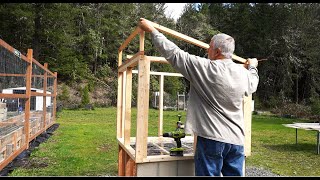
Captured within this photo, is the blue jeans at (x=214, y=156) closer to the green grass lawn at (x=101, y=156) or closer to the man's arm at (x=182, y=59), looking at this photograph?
the man's arm at (x=182, y=59)

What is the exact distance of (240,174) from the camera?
2582 mm

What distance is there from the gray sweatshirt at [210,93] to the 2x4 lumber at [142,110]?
0.82 meters

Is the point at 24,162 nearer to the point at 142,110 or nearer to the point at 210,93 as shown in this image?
the point at 142,110

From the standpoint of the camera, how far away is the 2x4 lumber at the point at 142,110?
329cm

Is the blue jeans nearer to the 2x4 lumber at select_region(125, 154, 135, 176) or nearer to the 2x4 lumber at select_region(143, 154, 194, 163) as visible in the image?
the 2x4 lumber at select_region(143, 154, 194, 163)

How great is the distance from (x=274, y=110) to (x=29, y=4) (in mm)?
19202

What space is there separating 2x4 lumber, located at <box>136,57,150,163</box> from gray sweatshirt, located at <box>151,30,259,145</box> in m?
0.82

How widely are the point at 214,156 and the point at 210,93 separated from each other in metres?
0.46

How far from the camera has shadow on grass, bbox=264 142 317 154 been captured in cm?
877

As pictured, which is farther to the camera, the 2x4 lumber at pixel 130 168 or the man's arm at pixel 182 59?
the 2x4 lumber at pixel 130 168

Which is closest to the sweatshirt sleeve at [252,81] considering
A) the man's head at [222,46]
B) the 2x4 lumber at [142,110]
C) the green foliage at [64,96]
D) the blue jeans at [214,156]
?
the man's head at [222,46]

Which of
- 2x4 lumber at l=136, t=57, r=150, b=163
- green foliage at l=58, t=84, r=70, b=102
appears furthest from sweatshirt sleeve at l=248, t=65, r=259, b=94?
green foliage at l=58, t=84, r=70, b=102

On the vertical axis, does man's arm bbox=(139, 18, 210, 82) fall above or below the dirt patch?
above

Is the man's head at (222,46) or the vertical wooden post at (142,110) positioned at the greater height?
the man's head at (222,46)
